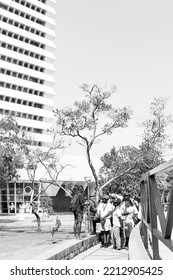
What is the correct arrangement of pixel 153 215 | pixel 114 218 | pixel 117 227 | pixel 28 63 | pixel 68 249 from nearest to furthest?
pixel 153 215, pixel 68 249, pixel 117 227, pixel 114 218, pixel 28 63

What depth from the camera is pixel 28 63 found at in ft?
246

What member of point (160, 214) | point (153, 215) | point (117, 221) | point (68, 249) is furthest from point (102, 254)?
point (160, 214)

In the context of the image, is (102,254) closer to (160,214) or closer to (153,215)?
(153,215)

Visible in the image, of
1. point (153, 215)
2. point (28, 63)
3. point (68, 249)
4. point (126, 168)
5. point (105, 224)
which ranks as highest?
point (28, 63)

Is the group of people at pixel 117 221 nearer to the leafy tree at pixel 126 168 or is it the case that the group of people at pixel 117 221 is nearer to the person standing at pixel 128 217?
the person standing at pixel 128 217

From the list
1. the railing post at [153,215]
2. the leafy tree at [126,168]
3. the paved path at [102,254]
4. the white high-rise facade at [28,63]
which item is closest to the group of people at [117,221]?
the paved path at [102,254]

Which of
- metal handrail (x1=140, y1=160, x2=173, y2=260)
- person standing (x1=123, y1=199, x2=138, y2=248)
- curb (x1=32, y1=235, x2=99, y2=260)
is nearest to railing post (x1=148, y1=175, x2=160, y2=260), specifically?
metal handrail (x1=140, y1=160, x2=173, y2=260)

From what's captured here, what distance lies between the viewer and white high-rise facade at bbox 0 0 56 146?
71.1 metres

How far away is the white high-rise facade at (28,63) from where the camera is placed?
233 ft

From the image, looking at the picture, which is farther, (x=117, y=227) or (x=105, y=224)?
(x=105, y=224)

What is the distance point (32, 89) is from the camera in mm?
75875

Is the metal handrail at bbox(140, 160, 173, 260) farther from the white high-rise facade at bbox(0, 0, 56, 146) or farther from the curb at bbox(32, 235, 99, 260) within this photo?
the white high-rise facade at bbox(0, 0, 56, 146)
